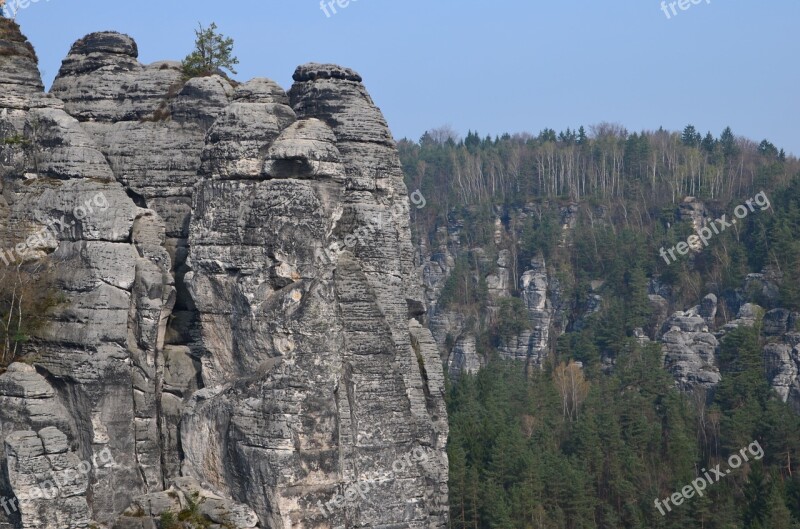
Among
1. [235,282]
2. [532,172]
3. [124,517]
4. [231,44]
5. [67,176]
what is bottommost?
[124,517]

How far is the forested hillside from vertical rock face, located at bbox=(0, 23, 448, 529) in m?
20.2

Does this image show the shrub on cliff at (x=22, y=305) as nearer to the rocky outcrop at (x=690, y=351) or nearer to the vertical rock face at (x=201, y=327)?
the vertical rock face at (x=201, y=327)

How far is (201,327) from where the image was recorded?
35062 millimetres

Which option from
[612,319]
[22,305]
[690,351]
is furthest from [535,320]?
[22,305]

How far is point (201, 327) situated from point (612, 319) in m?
76.0

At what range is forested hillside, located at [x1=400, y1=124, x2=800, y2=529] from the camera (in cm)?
5856

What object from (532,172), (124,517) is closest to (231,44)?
(124,517)

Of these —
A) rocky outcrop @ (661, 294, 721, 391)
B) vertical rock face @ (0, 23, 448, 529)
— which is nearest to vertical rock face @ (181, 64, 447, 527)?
vertical rock face @ (0, 23, 448, 529)

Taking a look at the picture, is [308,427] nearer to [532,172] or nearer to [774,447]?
[774,447]

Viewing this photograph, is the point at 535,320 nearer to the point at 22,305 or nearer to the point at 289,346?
the point at 289,346

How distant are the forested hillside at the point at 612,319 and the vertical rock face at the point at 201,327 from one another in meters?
20.2

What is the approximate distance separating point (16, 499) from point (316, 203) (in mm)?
9833

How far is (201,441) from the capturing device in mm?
34312

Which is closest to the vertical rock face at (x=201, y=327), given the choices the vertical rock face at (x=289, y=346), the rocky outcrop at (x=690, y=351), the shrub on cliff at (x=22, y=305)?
the vertical rock face at (x=289, y=346)
